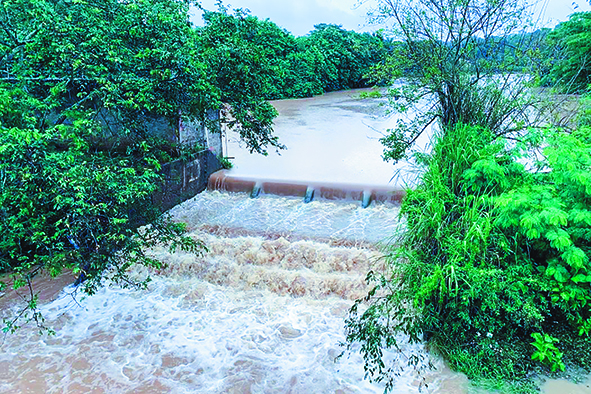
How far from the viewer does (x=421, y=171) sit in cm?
478

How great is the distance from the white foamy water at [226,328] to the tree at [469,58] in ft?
7.52

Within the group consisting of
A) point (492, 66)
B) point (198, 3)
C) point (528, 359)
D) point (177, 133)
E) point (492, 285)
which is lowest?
point (528, 359)

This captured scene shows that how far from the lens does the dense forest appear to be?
3.42 m

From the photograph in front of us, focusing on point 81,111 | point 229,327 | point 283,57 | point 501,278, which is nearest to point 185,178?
point 81,111

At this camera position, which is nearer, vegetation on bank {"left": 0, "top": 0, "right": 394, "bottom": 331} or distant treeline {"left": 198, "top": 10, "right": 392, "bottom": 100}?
vegetation on bank {"left": 0, "top": 0, "right": 394, "bottom": 331}

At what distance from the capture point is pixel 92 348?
4086 millimetres

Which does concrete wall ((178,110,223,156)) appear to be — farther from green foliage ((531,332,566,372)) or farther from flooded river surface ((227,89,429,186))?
green foliage ((531,332,566,372))

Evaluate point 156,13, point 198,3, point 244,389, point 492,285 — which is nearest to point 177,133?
point 198,3

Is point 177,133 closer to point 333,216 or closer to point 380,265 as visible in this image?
point 333,216

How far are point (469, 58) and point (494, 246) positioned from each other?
256 cm

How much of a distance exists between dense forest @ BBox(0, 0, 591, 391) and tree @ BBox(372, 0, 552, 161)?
0.02 meters

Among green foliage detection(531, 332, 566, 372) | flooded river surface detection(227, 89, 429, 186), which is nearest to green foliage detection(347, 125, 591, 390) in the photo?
green foliage detection(531, 332, 566, 372)

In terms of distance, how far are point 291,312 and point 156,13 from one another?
356 centimetres

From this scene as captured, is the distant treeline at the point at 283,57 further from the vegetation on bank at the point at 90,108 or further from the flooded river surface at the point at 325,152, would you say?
the flooded river surface at the point at 325,152
